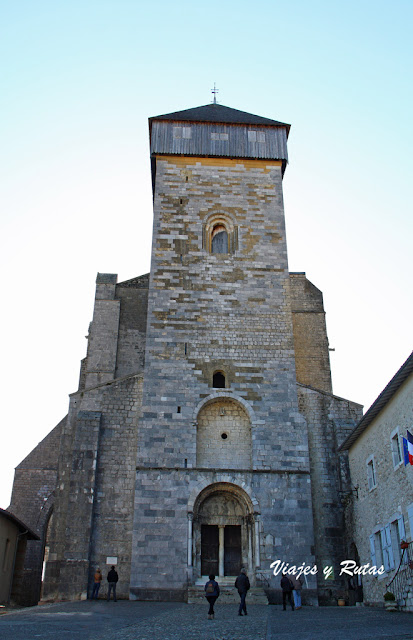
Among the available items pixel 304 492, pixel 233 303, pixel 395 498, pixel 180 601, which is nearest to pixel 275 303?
pixel 233 303

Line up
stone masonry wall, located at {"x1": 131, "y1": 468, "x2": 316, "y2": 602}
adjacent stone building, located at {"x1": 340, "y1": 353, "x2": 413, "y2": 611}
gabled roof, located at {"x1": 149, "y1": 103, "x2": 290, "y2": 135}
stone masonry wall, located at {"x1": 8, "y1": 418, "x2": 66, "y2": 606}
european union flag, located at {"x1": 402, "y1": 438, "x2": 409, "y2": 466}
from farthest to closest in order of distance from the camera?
1. gabled roof, located at {"x1": 149, "y1": 103, "x2": 290, "y2": 135}
2. stone masonry wall, located at {"x1": 8, "y1": 418, "x2": 66, "y2": 606}
3. stone masonry wall, located at {"x1": 131, "y1": 468, "x2": 316, "y2": 602}
4. adjacent stone building, located at {"x1": 340, "y1": 353, "x2": 413, "y2": 611}
5. european union flag, located at {"x1": 402, "y1": 438, "x2": 409, "y2": 466}

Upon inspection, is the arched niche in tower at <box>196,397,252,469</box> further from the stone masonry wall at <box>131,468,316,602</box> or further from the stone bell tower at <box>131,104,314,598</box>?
the stone masonry wall at <box>131,468,316,602</box>

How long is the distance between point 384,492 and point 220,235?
1039cm

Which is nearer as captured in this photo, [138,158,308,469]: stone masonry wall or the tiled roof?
[138,158,308,469]: stone masonry wall

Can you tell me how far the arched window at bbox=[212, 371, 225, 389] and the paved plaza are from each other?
6563 millimetres

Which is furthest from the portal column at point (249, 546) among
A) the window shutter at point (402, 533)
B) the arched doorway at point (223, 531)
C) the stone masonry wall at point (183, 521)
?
the window shutter at point (402, 533)

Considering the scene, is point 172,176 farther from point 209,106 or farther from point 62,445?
point 62,445

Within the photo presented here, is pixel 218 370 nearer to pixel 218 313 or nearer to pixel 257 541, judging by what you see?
pixel 218 313

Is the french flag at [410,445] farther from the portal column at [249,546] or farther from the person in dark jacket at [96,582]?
the person in dark jacket at [96,582]

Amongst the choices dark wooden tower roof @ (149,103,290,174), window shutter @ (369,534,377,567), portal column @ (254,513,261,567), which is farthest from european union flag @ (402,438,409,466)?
dark wooden tower roof @ (149,103,290,174)

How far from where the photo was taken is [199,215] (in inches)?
811

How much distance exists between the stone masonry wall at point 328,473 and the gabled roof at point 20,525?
29.2 feet

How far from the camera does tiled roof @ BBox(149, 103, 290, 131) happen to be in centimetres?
2230

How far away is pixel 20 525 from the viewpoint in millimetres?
19375
